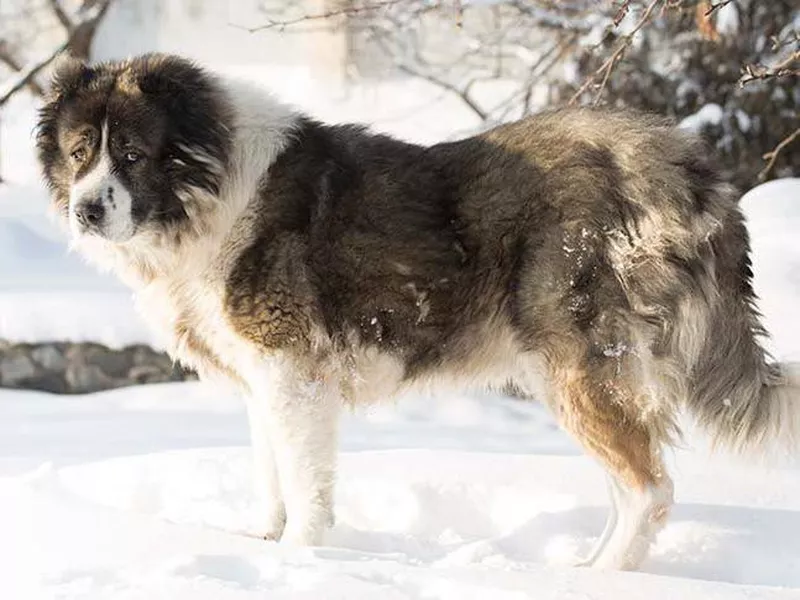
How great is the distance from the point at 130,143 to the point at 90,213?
1.01 feet

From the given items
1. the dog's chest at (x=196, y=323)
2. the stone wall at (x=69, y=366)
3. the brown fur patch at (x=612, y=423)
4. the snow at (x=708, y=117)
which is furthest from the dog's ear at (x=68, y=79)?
the snow at (x=708, y=117)

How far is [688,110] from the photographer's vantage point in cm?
931

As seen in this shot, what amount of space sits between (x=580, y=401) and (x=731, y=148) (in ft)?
19.0

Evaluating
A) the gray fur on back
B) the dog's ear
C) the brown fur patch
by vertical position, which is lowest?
the brown fur patch

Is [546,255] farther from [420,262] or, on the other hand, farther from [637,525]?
[637,525]

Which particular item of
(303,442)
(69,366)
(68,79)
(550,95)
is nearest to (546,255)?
(303,442)

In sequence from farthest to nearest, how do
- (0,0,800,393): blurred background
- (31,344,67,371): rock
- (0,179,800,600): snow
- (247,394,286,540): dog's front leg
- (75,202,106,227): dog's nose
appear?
1. (31,344,67,371): rock
2. (0,0,800,393): blurred background
3. (247,394,286,540): dog's front leg
4. (75,202,106,227): dog's nose
5. (0,179,800,600): snow

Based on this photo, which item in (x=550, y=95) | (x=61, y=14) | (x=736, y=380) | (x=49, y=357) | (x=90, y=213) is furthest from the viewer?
(x=61, y=14)

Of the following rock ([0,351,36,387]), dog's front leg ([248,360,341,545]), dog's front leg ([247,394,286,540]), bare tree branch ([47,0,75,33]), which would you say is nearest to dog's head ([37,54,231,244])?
dog's front leg ([248,360,341,545])

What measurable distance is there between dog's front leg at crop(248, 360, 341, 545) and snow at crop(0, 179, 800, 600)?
0.17 metres

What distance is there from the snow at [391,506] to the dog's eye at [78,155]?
44.9 inches

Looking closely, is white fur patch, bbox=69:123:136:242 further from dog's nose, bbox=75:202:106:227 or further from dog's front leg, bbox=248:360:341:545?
dog's front leg, bbox=248:360:341:545

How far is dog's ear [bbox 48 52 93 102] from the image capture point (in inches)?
163

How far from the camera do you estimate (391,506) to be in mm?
4520
